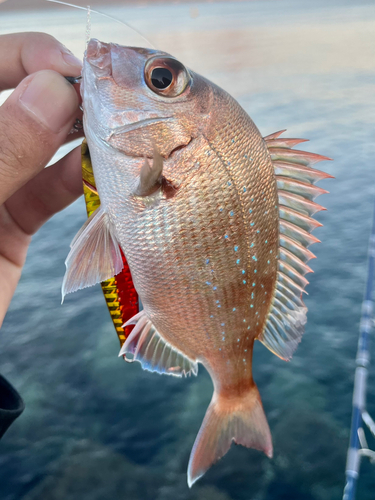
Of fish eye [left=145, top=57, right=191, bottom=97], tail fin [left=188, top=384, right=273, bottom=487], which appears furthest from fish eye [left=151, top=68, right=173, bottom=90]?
tail fin [left=188, top=384, right=273, bottom=487]

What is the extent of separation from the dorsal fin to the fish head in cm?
28

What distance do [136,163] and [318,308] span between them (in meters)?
3.12

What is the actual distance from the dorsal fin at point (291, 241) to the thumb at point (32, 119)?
0.57 m

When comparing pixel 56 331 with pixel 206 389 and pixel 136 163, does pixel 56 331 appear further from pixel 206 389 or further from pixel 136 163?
pixel 136 163

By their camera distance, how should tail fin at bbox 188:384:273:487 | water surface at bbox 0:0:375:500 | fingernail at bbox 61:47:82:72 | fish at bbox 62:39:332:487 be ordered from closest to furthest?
fish at bbox 62:39:332:487 < tail fin at bbox 188:384:273:487 < fingernail at bbox 61:47:82:72 < water surface at bbox 0:0:375:500

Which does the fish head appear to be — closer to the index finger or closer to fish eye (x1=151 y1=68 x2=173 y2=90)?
fish eye (x1=151 y1=68 x2=173 y2=90)

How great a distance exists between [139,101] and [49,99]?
0.24 m

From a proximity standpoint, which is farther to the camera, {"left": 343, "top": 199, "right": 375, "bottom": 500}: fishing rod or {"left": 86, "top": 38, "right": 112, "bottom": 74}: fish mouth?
{"left": 343, "top": 199, "right": 375, "bottom": 500}: fishing rod

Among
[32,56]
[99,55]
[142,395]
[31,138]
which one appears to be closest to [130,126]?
[99,55]

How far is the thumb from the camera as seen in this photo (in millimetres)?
1042

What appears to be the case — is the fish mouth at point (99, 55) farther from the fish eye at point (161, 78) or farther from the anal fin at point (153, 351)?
the anal fin at point (153, 351)

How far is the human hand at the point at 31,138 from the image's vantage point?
1054mm

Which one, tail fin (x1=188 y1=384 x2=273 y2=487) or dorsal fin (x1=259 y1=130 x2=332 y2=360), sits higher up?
dorsal fin (x1=259 y1=130 x2=332 y2=360)

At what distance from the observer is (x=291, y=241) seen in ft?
3.92
